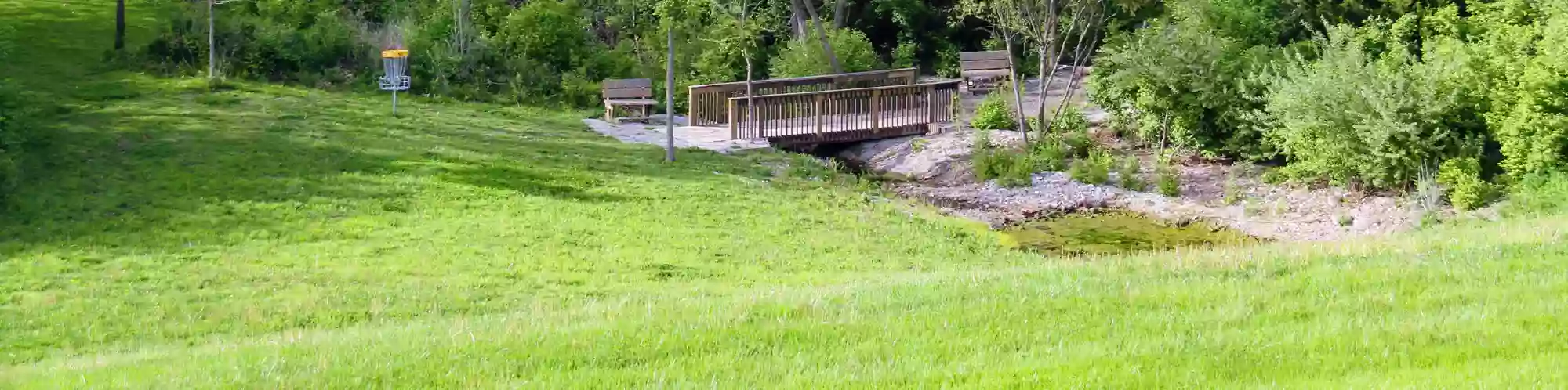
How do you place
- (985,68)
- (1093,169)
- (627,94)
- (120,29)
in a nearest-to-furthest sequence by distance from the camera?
1. (1093,169)
2. (627,94)
3. (120,29)
4. (985,68)

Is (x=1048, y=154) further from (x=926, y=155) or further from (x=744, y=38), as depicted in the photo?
(x=744, y=38)

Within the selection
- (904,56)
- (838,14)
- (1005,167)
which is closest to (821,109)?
(1005,167)

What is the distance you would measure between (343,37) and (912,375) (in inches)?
878

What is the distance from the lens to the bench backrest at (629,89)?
23.0 metres

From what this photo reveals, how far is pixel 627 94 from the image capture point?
23.1 meters

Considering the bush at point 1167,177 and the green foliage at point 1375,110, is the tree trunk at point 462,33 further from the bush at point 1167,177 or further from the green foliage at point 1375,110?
the green foliage at point 1375,110

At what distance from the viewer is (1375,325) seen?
19.1 feet

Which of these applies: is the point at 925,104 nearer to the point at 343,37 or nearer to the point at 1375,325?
the point at 343,37

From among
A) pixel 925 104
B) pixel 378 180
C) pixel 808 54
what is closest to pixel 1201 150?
pixel 925 104

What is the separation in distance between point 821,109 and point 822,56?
380 cm

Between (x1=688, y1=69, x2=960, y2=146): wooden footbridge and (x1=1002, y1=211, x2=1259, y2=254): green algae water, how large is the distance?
540cm

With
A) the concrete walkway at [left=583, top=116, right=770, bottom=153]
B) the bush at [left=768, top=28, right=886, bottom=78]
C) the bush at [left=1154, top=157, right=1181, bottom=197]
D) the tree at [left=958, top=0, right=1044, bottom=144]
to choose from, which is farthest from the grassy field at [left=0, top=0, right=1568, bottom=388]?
the bush at [left=768, top=28, right=886, bottom=78]

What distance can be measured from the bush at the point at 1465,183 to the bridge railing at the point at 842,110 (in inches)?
324

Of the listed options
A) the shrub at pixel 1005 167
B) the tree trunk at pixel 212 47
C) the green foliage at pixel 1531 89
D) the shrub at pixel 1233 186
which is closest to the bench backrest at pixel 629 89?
the tree trunk at pixel 212 47
